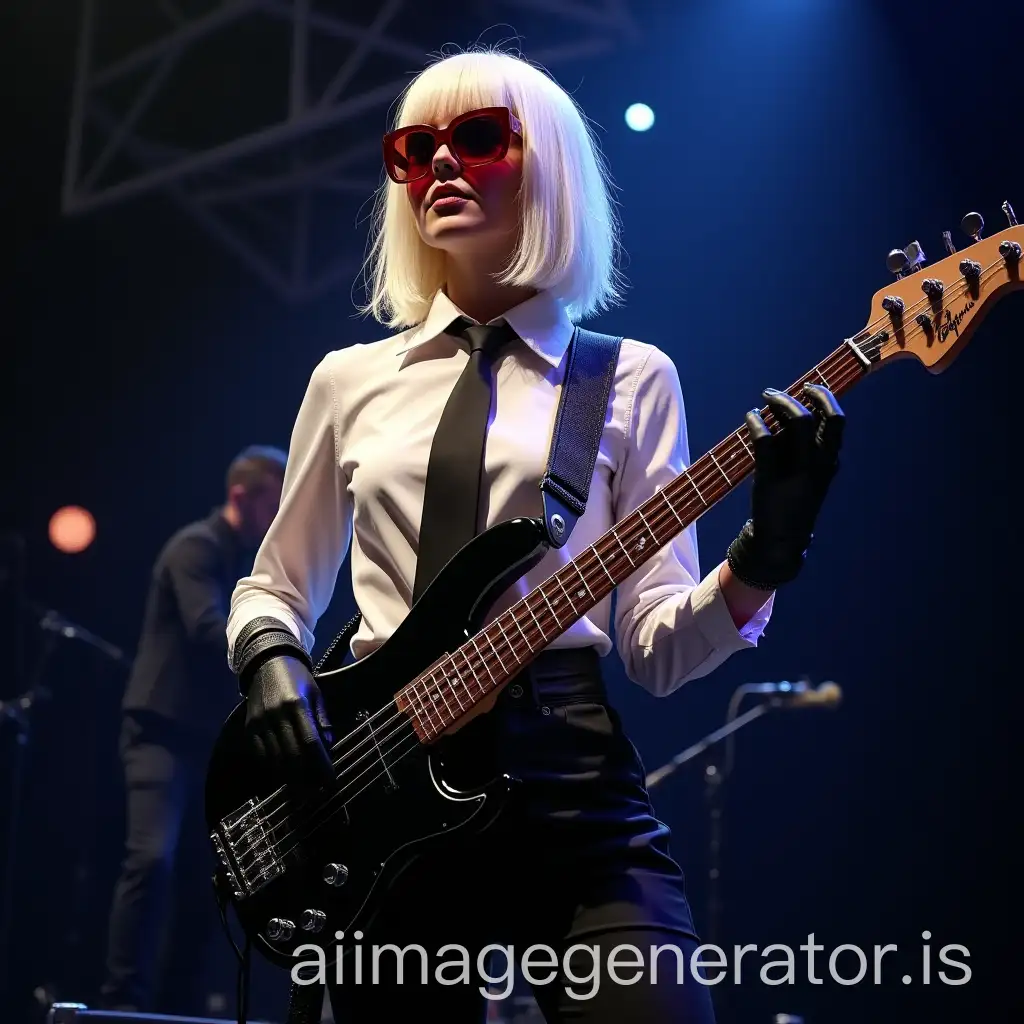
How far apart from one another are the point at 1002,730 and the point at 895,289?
4719 mm

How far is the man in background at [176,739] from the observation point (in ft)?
18.5

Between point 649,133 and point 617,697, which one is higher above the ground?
point 649,133

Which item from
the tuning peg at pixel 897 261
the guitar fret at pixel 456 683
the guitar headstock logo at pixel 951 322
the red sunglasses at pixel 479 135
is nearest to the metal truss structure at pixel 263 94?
the red sunglasses at pixel 479 135

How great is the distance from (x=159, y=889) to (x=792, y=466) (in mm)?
4640

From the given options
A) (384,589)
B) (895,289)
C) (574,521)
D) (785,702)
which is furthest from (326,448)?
(785,702)

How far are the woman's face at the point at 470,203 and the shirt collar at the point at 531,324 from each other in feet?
0.39

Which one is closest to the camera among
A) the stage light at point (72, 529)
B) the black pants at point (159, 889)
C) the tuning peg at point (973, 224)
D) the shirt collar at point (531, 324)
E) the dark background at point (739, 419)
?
the tuning peg at point (973, 224)

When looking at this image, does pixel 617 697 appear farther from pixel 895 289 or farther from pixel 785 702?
pixel 895 289

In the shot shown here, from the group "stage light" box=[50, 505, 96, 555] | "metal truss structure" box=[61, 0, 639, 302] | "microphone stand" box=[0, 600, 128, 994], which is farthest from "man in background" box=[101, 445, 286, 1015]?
"metal truss structure" box=[61, 0, 639, 302]

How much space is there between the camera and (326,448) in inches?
92.6

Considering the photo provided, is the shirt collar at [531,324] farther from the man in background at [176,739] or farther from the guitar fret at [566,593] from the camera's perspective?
the man in background at [176,739]

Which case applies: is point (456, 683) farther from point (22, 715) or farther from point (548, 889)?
point (22, 715)

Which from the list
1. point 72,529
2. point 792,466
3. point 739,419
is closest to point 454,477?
point 792,466

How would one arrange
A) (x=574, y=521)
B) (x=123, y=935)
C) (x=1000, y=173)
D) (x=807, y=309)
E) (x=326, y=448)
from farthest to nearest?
1. (x=807, y=309)
2. (x=1000, y=173)
3. (x=123, y=935)
4. (x=326, y=448)
5. (x=574, y=521)
